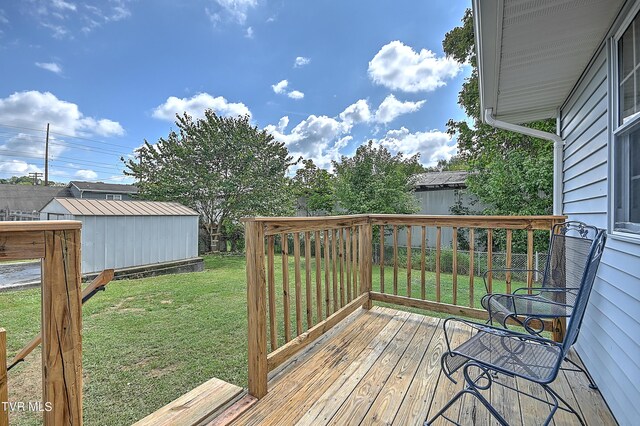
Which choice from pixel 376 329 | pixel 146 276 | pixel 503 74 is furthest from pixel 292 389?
pixel 146 276

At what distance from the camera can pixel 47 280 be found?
0.91 metres

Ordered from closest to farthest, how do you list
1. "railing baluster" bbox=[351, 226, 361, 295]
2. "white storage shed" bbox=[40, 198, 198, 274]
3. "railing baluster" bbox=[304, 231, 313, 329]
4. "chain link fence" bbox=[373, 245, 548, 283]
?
"railing baluster" bbox=[304, 231, 313, 329], "railing baluster" bbox=[351, 226, 361, 295], "chain link fence" bbox=[373, 245, 548, 283], "white storage shed" bbox=[40, 198, 198, 274]

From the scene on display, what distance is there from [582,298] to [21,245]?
2142 mm

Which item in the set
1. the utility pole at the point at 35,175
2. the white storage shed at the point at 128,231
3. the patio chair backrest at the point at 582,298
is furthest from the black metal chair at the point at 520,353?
the utility pole at the point at 35,175

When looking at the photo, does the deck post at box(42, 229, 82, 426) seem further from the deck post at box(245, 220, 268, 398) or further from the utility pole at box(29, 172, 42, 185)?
the utility pole at box(29, 172, 42, 185)

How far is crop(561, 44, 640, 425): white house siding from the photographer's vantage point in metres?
1.46

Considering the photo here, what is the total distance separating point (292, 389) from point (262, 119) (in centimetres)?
1090

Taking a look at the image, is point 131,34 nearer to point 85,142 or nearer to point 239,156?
point 239,156

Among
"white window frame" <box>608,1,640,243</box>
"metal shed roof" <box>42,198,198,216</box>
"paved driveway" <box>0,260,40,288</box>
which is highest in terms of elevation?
"white window frame" <box>608,1,640,243</box>

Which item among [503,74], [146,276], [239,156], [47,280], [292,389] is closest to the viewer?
[47,280]

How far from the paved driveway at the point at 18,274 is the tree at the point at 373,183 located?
6307 millimetres

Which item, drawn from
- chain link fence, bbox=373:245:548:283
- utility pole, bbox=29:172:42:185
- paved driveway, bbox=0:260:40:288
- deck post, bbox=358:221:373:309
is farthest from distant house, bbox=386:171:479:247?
utility pole, bbox=29:172:42:185

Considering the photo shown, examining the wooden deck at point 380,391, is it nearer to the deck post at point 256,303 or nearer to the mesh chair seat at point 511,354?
the deck post at point 256,303

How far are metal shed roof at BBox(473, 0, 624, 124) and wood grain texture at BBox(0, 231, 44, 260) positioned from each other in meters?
2.11
